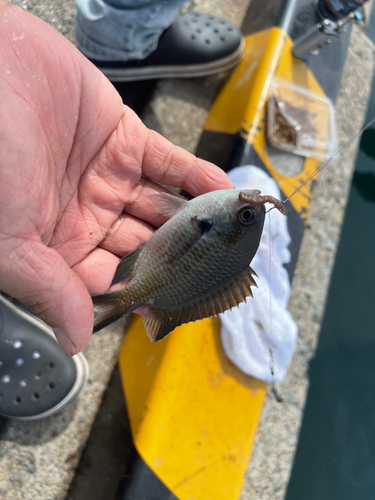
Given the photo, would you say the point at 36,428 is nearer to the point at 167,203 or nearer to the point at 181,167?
the point at 167,203

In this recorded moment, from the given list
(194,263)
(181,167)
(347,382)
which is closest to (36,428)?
(194,263)

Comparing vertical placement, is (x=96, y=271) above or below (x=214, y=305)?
below

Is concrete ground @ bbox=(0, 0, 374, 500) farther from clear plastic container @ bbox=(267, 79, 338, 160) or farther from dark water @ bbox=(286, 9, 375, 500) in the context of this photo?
clear plastic container @ bbox=(267, 79, 338, 160)

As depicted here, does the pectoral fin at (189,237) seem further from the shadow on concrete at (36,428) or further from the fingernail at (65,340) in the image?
the shadow on concrete at (36,428)

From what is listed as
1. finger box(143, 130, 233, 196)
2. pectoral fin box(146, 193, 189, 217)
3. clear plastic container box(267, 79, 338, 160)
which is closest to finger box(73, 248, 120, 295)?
pectoral fin box(146, 193, 189, 217)

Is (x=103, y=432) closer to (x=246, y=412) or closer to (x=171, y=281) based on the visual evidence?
(x=246, y=412)

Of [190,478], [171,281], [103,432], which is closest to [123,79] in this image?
[171,281]
